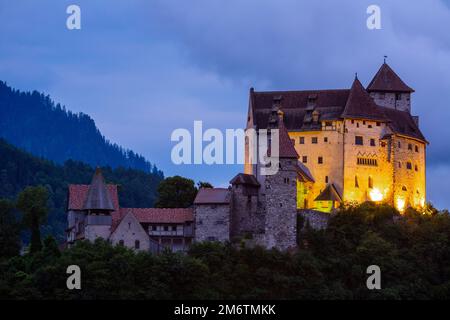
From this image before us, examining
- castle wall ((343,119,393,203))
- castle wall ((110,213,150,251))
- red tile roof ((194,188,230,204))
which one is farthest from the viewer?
castle wall ((343,119,393,203))

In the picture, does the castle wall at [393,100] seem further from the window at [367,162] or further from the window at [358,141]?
the window at [367,162]

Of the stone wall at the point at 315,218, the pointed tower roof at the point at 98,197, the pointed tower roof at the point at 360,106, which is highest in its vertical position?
the pointed tower roof at the point at 360,106

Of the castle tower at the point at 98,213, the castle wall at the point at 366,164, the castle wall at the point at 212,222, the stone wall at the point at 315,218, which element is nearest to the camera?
the castle tower at the point at 98,213

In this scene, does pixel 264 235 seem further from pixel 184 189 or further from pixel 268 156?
pixel 184 189

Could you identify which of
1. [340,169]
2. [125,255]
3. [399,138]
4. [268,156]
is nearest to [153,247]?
[125,255]

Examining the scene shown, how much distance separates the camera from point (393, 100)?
114438 millimetres

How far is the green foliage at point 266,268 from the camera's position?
301 ft

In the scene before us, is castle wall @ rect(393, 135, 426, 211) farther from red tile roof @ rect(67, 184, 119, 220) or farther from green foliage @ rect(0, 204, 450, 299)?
red tile roof @ rect(67, 184, 119, 220)

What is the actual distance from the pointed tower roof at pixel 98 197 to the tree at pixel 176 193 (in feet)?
36.4

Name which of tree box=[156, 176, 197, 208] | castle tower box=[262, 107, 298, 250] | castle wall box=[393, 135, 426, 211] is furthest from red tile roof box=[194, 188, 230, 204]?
castle wall box=[393, 135, 426, 211]

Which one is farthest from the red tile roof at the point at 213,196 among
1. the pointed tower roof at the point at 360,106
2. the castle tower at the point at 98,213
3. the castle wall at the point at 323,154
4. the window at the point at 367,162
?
the pointed tower roof at the point at 360,106

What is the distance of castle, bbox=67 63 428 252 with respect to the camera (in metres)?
96.8
